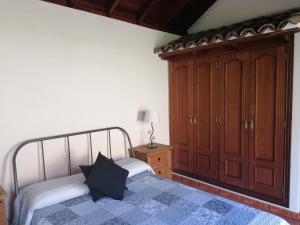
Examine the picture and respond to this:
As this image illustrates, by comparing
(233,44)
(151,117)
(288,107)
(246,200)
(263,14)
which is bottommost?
(246,200)

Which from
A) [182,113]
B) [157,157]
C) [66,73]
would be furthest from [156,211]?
[182,113]

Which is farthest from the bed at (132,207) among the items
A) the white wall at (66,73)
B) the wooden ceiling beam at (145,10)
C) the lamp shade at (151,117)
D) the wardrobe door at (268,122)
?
the wooden ceiling beam at (145,10)

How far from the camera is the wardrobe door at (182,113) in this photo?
12.2 ft

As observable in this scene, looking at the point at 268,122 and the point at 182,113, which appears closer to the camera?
the point at 268,122

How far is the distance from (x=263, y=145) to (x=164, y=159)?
1.24m

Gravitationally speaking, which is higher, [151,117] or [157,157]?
[151,117]

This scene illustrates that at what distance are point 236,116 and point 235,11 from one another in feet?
4.84

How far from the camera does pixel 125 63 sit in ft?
10.8

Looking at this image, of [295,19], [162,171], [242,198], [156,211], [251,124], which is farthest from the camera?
[162,171]

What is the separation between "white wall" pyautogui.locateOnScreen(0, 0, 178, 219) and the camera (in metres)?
2.33

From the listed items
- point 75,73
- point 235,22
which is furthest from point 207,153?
point 75,73

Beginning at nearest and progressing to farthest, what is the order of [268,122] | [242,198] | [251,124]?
1. [268,122]
2. [251,124]
3. [242,198]

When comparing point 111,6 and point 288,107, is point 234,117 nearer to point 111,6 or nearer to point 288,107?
point 288,107

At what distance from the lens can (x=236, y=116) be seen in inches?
127
